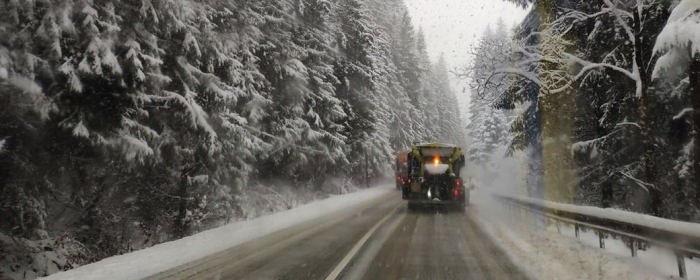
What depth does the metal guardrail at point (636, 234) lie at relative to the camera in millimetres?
6340

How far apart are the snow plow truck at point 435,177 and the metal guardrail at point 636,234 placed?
573 centimetres

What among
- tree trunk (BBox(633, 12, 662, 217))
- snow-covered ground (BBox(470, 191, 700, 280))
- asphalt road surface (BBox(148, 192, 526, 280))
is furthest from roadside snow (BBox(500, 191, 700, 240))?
tree trunk (BBox(633, 12, 662, 217))

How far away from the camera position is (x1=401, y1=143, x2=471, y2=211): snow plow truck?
19.2 metres

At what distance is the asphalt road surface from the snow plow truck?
5.53 meters

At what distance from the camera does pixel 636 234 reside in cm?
784

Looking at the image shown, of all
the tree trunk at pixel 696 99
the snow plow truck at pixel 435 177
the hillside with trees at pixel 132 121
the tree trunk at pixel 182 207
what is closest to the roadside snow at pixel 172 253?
the tree trunk at pixel 182 207

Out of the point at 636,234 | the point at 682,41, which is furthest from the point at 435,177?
the point at 682,41

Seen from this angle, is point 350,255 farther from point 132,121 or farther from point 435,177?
point 435,177

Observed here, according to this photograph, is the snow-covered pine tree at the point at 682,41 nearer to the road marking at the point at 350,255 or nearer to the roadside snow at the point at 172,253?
the road marking at the point at 350,255

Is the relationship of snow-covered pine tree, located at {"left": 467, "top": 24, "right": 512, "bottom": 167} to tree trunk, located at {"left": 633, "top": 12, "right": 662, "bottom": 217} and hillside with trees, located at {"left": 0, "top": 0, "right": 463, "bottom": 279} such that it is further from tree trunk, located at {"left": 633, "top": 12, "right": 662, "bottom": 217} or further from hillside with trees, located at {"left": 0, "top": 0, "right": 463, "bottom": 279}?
hillside with trees, located at {"left": 0, "top": 0, "right": 463, "bottom": 279}

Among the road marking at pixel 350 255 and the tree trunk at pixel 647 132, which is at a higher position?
the tree trunk at pixel 647 132

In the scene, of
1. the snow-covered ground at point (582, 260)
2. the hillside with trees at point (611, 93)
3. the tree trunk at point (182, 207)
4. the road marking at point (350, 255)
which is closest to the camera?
the snow-covered ground at point (582, 260)

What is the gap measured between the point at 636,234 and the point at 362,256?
15.7ft

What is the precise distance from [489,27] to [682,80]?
59598mm
